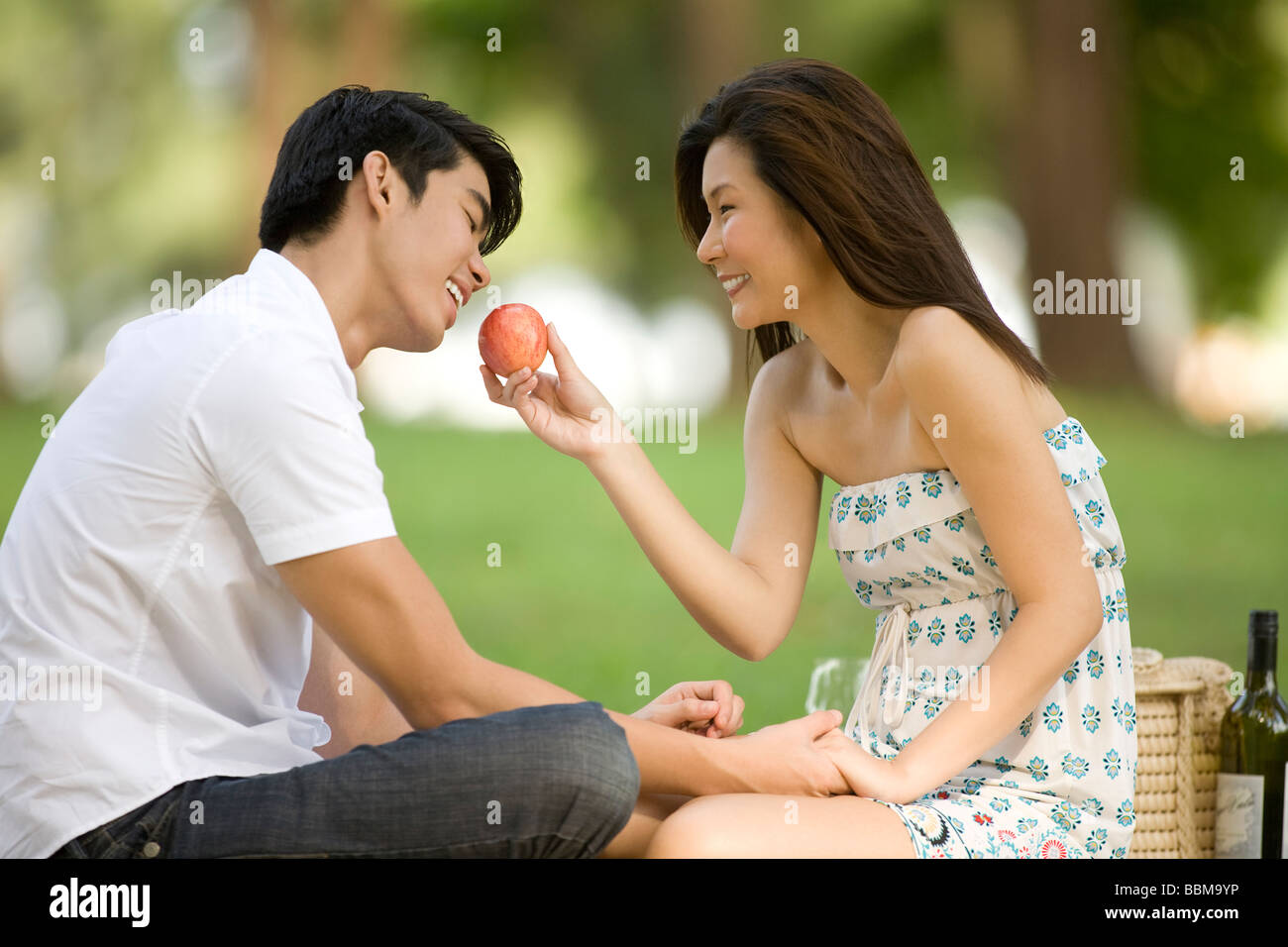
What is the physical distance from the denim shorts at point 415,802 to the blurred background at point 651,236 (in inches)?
102

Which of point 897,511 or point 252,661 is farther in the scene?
point 897,511

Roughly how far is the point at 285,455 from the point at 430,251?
551 millimetres

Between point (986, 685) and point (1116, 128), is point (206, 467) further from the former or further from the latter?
point (1116, 128)

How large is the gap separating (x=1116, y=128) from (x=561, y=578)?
5.00m

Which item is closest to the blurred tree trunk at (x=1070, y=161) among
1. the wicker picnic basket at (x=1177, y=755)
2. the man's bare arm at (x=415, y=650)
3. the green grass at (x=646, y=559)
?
the green grass at (x=646, y=559)

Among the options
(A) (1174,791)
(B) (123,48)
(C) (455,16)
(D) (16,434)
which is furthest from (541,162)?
(A) (1174,791)

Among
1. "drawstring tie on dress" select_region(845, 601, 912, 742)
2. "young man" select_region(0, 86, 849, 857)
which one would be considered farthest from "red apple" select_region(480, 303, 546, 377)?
"drawstring tie on dress" select_region(845, 601, 912, 742)

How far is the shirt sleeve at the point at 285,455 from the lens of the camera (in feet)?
5.17

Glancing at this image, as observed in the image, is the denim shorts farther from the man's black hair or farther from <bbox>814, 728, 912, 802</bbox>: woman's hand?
the man's black hair

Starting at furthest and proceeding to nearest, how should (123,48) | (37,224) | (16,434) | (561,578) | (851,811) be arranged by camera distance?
(123,48) < (37,224) < (16,434) < (561,578) < (851,811)

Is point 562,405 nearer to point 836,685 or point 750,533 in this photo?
point 750,533

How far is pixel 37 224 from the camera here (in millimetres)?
9633

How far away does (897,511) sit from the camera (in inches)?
78.0

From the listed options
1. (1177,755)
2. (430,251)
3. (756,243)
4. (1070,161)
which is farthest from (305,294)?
(1070,161)
